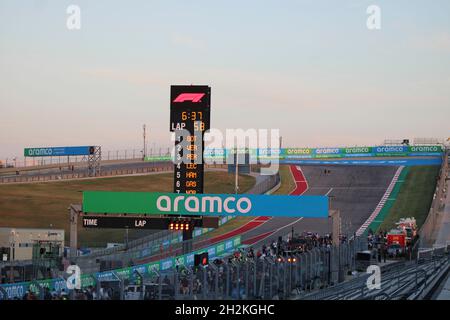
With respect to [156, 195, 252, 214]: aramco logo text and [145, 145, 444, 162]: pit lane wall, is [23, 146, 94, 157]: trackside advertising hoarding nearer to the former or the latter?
[145, 145, 444, 162]: pit lane wall

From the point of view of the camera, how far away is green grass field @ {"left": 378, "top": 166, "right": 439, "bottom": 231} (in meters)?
59.1

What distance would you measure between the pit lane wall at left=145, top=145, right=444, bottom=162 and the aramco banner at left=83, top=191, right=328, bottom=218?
57449 millimetres

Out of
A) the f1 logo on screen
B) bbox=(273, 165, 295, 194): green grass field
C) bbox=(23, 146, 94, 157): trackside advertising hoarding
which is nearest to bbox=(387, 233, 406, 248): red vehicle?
the f1 logo on screen

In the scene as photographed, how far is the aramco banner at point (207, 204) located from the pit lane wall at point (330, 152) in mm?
57449

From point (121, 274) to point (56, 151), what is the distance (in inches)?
3094

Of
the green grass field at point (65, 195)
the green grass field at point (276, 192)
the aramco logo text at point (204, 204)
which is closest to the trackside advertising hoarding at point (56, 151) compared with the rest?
the green grass field at point (65, 195)

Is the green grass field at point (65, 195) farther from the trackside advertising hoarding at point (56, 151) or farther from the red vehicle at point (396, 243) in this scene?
the red vehicle at point (396, 243)

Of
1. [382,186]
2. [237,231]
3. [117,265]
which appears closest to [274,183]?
[382,186]

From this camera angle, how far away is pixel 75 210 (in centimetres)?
3194

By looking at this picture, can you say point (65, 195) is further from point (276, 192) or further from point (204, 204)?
point (204, 204)

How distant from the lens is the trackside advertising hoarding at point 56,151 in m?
95.8

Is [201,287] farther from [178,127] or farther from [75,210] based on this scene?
[178,127]

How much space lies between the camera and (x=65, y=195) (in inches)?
2813

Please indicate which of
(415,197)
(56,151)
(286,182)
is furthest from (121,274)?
(56,151)
